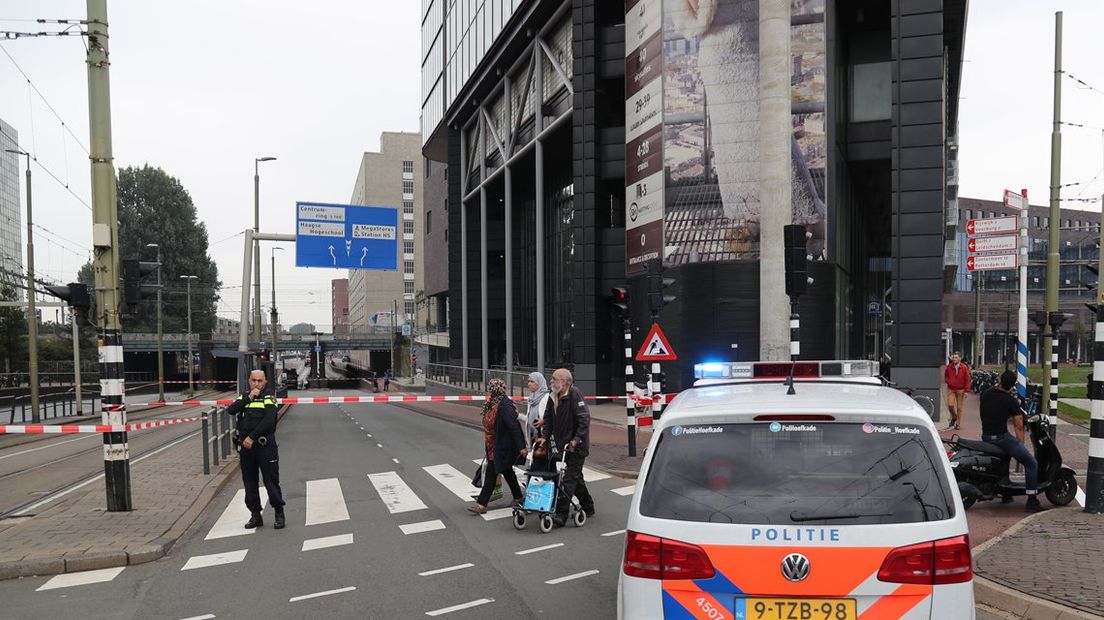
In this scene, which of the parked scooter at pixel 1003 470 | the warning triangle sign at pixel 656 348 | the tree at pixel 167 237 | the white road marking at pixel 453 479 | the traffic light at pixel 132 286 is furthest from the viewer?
the tree at pixel 167 237

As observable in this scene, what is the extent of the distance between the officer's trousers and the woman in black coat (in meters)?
2.40

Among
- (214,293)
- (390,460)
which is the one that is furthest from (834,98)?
(214,293)

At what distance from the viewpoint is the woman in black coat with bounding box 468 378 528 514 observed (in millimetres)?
9352

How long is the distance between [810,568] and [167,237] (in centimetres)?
8426

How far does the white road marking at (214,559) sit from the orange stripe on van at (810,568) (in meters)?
5.87

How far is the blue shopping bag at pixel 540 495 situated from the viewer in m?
8.48

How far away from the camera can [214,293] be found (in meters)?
82.1

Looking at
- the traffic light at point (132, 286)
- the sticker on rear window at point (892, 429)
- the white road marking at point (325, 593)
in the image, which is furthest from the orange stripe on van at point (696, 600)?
the traffic light at point (132, 286)

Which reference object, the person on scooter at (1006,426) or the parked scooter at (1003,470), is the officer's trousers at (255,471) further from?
the person on scooter at (1006,426)

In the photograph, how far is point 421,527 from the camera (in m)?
8.99

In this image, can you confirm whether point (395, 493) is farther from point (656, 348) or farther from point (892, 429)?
point (892, 429)

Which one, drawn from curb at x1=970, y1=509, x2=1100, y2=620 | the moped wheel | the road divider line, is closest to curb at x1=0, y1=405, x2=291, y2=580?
the road divider line

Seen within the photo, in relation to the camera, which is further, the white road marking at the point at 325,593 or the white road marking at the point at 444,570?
the white road marking at the point at 444,570

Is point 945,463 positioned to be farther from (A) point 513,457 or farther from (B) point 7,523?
(B) point 7,523
